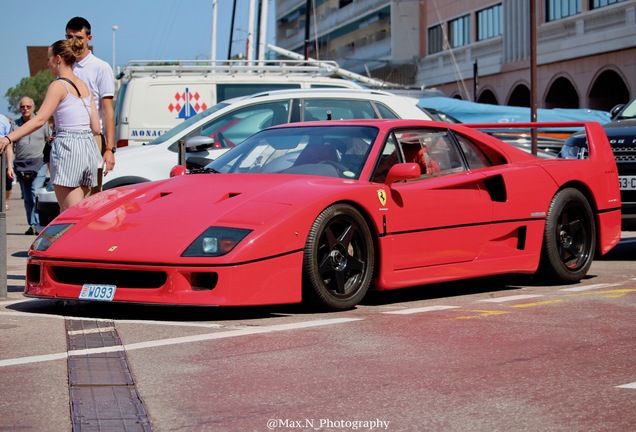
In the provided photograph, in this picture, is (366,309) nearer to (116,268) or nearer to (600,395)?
(116,268)

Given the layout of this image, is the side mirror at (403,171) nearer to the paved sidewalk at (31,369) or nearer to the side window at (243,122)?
the paved sidewalk at (31,369)

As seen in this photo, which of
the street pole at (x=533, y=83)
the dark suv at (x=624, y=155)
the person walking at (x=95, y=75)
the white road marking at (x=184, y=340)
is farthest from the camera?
the street pole at (x=533, y=83)

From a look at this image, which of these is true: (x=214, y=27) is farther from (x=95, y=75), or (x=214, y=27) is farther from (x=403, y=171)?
(x=403, y=171)

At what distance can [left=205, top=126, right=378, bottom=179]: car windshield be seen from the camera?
25.9 feet

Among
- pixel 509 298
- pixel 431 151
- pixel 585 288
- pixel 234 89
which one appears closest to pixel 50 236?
pixel 431 151

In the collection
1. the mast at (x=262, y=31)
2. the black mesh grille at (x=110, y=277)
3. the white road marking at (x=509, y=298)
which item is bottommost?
the white road marking at (x=509, y=298)

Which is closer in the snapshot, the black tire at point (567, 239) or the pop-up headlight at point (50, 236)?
the pop-up headlight at point (50, 236)

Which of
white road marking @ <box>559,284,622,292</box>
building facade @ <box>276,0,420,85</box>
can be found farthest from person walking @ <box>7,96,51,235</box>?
Result: building facade @ <box>276,0,420,85</box>

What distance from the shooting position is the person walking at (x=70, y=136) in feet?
28.0

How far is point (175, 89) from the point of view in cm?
1702

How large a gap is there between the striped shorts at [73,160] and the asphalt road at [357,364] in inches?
36.8

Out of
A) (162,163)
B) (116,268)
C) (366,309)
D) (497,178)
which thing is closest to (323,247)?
(366,309)

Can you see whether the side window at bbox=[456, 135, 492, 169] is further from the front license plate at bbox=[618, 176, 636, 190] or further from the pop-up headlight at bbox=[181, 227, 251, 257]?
the front license plate at bbox=[618, 176, 636, 190]

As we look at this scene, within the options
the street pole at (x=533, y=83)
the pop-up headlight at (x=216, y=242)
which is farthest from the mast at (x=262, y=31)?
the pop-up headlight at (x=216, y=242)
